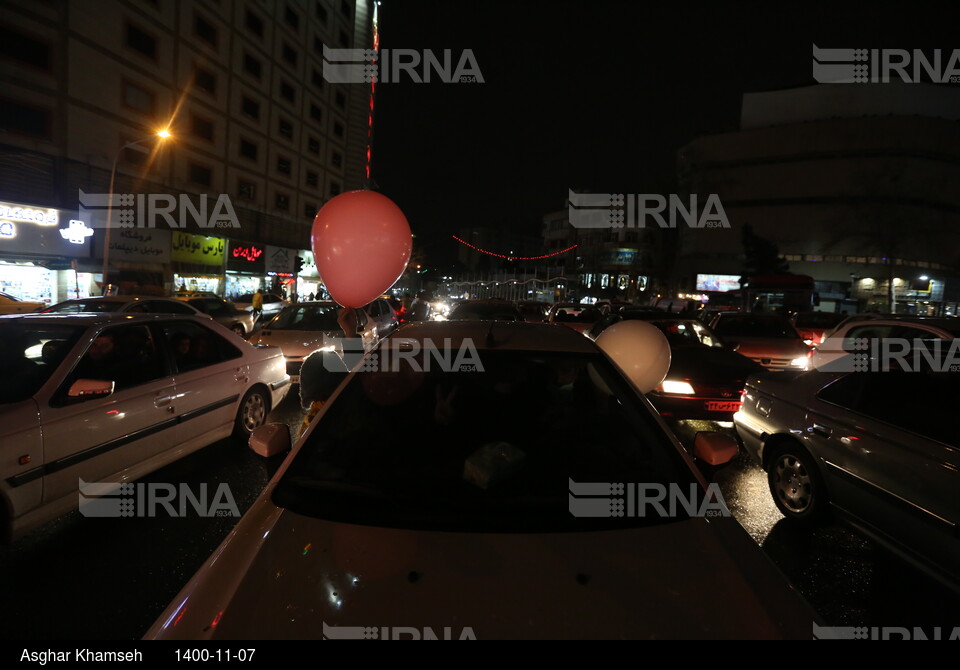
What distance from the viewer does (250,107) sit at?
28.9 meters

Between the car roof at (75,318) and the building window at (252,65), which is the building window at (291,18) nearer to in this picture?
the building window at (252,65)

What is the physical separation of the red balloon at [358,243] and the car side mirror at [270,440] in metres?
2.15

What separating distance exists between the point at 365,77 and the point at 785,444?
38.8 m

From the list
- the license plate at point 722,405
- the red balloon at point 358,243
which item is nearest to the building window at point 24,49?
the red balloon at point 358,243

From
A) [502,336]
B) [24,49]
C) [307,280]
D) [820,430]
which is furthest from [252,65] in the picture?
[820,430]

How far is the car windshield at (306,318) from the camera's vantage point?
9.51m

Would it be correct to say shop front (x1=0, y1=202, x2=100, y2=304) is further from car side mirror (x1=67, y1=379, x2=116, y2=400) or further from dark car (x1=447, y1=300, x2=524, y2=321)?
car side mirror (x1=67, y1=379, x2=116, y2=400)

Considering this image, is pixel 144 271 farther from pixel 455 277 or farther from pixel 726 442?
pixel 455 277

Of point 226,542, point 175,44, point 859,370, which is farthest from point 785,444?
point 175,44

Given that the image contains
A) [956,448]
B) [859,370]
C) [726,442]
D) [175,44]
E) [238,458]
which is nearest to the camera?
[726,442]

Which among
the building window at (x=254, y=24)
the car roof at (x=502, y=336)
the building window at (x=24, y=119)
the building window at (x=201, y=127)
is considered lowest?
the car roof at (x=502, y=336)

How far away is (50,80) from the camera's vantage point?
17766 millimetres

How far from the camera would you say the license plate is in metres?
6.35

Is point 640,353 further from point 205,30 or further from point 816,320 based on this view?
point 205,30
